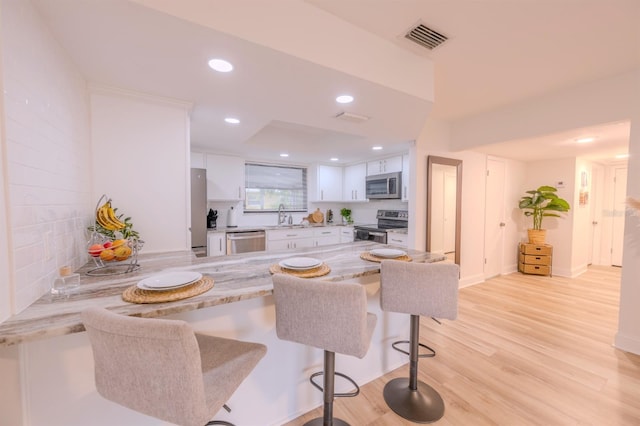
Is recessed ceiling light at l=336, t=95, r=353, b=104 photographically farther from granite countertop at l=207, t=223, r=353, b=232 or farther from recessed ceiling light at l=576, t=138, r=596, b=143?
recessed ceiling light at l=576, t=138, r=596, b=143

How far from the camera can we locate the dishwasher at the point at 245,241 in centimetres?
412

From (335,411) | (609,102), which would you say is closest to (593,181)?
(609,102)

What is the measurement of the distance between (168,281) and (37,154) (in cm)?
77

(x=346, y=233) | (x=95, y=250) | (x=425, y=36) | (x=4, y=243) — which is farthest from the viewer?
(x=346, y=233)

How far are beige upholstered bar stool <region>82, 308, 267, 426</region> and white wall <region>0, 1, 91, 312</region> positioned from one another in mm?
434

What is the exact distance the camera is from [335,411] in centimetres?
162

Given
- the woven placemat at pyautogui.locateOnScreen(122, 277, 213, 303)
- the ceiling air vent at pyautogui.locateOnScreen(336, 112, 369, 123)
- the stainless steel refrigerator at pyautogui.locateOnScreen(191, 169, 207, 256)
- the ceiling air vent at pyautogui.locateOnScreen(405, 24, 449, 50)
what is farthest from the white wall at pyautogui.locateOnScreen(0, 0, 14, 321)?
the stainless steel refrigerator at pyautogui.locateOnScreen(191, 169, 207, 256)

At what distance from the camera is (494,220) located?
4.37m

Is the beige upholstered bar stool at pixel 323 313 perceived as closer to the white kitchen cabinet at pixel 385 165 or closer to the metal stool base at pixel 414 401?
the metal stool base at pixel 414 401

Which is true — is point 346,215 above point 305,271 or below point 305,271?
above

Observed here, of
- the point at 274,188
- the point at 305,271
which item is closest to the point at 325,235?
the point at 274,188

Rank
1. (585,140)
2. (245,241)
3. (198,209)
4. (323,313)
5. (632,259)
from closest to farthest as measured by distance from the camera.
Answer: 1. (323,313)
2. (632,259)
3. (585,140)
4. (198,209)
5. (245,241)

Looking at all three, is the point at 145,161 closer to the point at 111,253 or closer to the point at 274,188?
the point at 111,253

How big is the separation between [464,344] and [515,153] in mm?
3359
